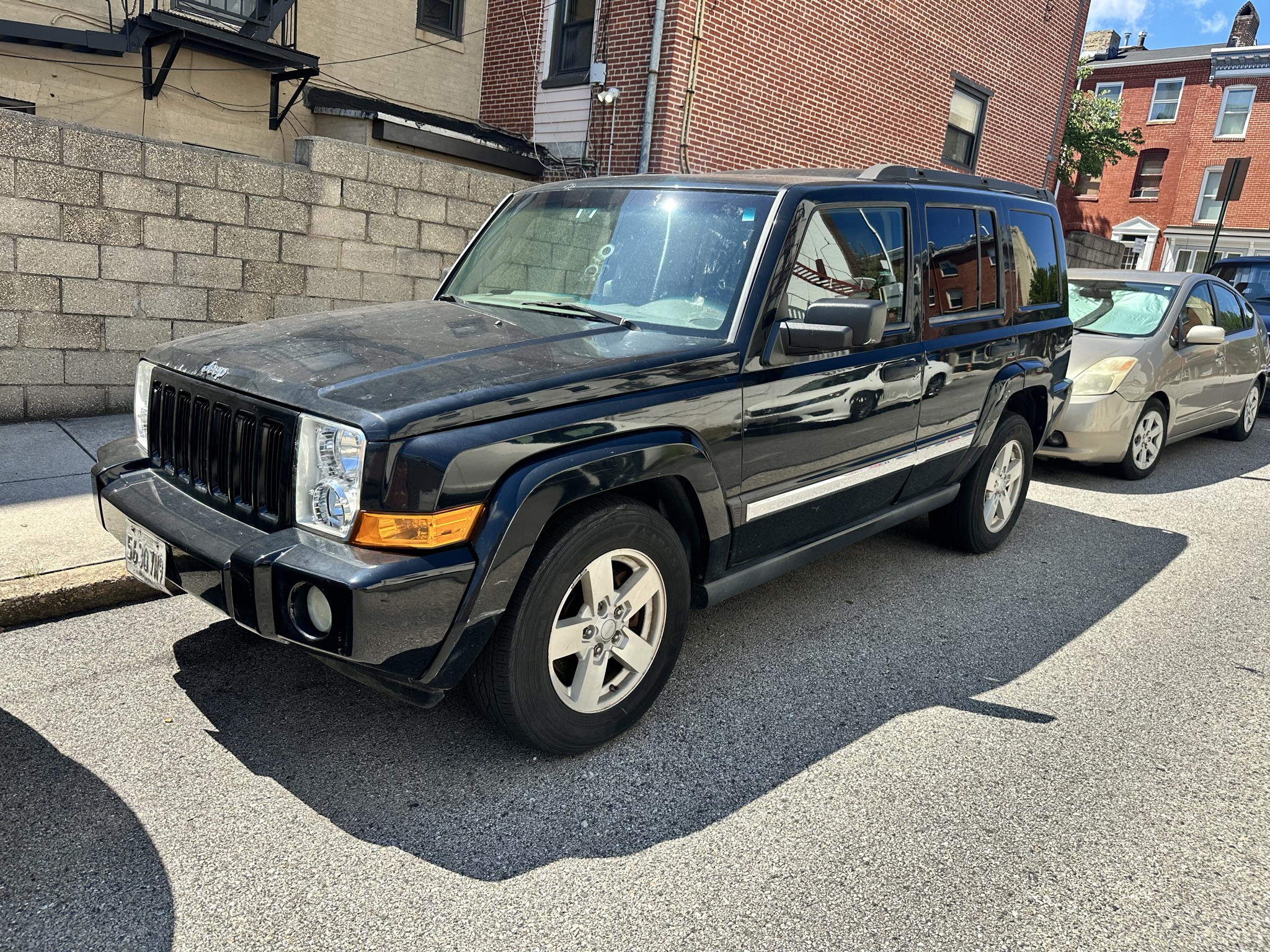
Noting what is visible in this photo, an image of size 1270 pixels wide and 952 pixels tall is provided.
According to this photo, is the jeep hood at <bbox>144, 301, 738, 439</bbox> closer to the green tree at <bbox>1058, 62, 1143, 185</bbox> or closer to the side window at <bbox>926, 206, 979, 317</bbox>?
the side window at <bbox>926, 206, 979, 317</bbox>

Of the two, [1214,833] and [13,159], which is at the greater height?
[13,159]

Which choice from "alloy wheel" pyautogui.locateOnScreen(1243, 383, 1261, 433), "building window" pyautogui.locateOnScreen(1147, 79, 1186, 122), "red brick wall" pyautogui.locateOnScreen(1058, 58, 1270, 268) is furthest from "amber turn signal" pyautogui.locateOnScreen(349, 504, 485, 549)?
"building window" pyautogui.locateOnScreen(1147, 79, 1186, 122)

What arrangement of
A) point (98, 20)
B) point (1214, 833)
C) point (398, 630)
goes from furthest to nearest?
point (98, 20), point (1214, 833), point (398, 630)

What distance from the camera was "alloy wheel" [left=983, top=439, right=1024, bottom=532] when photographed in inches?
217

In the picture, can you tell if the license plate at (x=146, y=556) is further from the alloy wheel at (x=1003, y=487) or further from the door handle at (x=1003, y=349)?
the alloy wheel at (x=1003, y=487)

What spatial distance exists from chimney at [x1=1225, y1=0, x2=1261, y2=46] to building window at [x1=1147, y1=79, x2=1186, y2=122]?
112 inches

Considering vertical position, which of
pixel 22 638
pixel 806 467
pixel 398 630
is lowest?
pixel 22 638

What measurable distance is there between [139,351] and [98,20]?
4.76m

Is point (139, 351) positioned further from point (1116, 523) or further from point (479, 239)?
point (1116, 523)

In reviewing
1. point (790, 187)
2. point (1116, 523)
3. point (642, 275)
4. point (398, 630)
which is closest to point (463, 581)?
point (398, 630)

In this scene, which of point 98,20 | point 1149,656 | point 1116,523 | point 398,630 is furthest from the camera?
point 98,20

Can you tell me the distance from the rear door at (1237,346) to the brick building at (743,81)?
5595 mm

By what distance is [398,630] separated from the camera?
8.74ft

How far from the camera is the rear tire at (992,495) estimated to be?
5.38m
